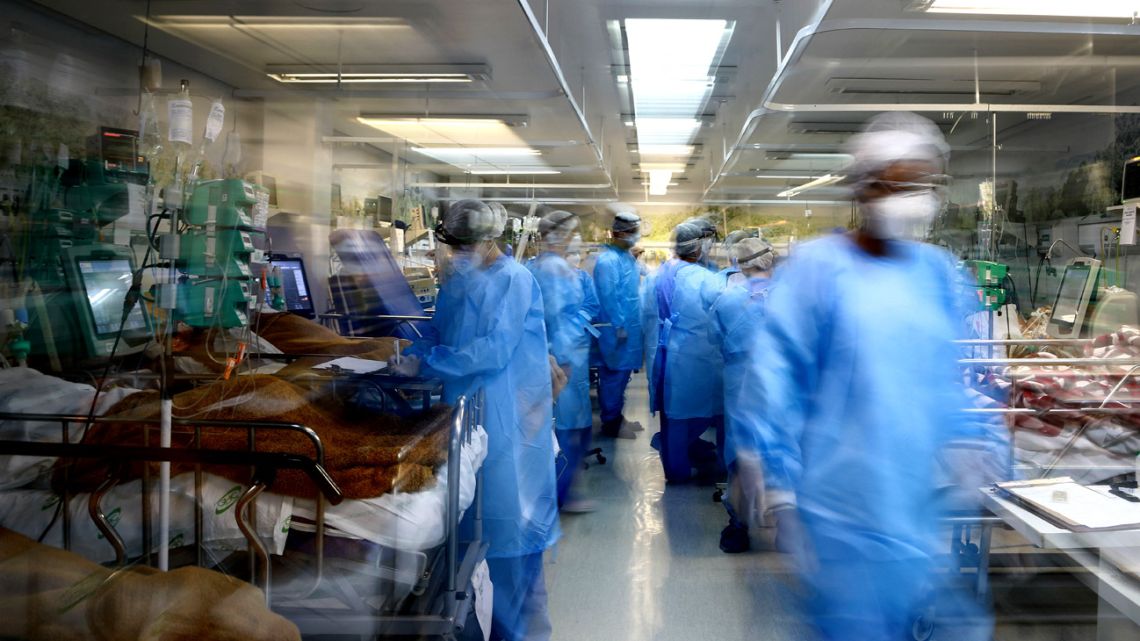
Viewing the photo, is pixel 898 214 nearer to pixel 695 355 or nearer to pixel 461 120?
pixel 695 355

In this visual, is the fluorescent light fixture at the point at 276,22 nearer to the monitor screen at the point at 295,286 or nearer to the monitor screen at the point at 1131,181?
the monitor screen at the point at 295,286

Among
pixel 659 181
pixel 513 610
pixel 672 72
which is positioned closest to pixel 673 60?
pixel 672 72

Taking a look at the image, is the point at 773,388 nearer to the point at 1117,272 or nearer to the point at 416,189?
the point at 416,189

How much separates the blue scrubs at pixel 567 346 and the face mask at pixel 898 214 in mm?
2151

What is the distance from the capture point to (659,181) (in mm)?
7828

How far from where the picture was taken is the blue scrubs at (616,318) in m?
4.75

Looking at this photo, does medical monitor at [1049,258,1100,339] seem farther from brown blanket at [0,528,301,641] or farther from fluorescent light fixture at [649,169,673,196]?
fluorescent light fixture at [649,169,673,196]

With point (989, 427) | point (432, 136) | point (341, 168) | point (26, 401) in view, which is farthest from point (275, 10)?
point (989, 427)

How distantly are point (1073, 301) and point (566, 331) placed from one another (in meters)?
2.49

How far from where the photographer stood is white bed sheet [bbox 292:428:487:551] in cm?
160

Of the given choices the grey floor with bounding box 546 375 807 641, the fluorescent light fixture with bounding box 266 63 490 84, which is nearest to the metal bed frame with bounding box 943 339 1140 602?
the grey floor with bounding box 546 375 807 641

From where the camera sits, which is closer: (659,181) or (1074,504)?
(1074,504)

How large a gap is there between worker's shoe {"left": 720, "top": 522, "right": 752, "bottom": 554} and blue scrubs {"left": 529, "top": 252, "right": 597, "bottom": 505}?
3.07ft

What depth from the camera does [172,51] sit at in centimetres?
291
